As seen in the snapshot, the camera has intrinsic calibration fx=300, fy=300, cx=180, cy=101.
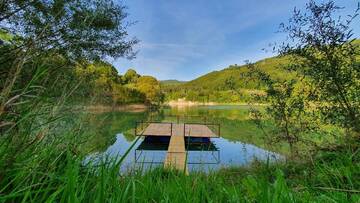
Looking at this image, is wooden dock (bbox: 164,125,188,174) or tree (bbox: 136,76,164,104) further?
tree (bbox: 136,76,164,104)

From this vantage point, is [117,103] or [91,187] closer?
[91,187]

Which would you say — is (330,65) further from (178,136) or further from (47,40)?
(178,136)

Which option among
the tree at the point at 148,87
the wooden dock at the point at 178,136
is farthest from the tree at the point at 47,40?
the tree at the point at 148,87

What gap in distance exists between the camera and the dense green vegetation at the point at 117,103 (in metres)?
1.02

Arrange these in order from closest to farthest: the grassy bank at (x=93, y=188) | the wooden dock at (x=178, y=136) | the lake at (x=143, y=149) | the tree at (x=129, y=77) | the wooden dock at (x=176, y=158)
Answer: the grassy bank at (x=93, y=188) < the lake at (x=143, y=149) < the wooden dock at (x=176, y=158) < the wooden dock at (x=178, y=136) < the tree at (x=129, y=77)

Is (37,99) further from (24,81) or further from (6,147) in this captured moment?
(6,147)

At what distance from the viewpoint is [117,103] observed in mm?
2582

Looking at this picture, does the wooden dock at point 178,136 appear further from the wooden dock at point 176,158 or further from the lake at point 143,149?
the lake at point 143,149

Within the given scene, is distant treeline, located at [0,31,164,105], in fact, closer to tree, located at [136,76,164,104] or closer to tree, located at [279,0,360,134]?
tree, located at [279,0,360,134]

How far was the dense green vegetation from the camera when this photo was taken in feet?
3.35

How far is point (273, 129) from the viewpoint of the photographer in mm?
5562

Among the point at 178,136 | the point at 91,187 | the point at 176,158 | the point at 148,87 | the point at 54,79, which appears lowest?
the point at 178,136

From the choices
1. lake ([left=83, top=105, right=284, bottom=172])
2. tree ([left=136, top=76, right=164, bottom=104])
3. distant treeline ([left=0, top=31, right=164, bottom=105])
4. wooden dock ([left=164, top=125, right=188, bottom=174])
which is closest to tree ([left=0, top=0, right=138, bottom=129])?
distant treeline ([left=0, top=31, right=164, bottom=105])

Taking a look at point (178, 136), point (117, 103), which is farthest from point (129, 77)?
point (117, 103)
